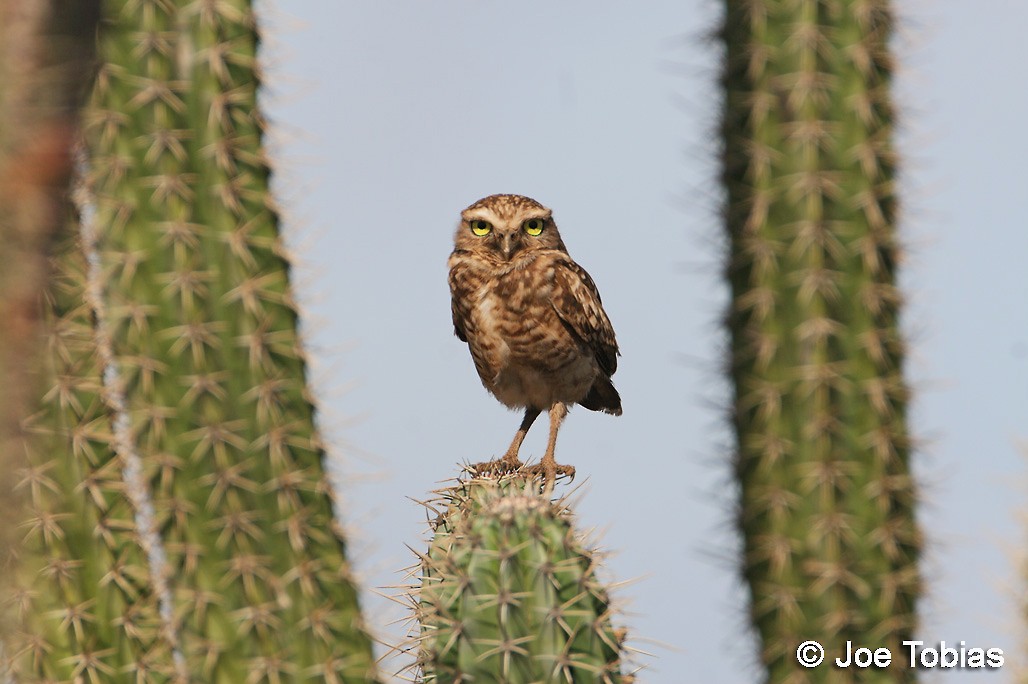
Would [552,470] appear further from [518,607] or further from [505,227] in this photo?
[518,607]

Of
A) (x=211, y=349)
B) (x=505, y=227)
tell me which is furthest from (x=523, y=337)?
(x=211, y=349)

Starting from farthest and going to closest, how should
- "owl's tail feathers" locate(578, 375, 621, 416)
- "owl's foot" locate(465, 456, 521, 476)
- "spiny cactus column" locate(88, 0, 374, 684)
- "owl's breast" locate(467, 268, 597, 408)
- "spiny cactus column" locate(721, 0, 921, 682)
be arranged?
"owl's tail feathers" locate(578, 375, 621, 416)
"owl's breast" locate(467, 268, 597, 408)
"owl's foot" locate(465, 456, 521, 476)
"spiny cactus column" locate(88, 0, 374, 684)
"spiny cactus column" locate(721, 0, 921, 682)

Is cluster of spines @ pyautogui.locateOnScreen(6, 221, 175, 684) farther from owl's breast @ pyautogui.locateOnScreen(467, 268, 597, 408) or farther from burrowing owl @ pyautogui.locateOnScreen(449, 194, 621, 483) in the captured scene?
owl's breast @ pyautogui.locateOnScreen(467, 268, 597, 408)

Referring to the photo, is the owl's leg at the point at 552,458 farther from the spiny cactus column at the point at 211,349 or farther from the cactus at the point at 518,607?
the spiny cactus column at the point at 211,349

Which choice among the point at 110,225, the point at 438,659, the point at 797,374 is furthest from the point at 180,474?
the point at 797,374

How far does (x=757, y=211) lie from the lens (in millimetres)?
3768

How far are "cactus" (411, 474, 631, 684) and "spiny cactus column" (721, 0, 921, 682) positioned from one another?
0.81 m

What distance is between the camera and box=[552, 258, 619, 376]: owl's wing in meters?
7.70

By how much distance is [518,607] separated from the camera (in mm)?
4477

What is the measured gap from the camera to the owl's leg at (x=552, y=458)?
6984 mm

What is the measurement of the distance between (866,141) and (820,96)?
171 millimetres

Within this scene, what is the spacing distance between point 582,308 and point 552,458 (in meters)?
0.84

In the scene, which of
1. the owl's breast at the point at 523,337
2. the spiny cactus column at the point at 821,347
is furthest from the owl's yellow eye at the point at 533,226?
the spiny cactus column at the point at 821,347

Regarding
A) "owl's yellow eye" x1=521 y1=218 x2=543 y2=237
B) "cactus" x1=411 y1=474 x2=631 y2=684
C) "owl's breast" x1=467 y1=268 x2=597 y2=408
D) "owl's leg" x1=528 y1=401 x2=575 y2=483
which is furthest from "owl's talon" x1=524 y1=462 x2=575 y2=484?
"cactus" x1=411 y1=474 x2=631 y2=684
